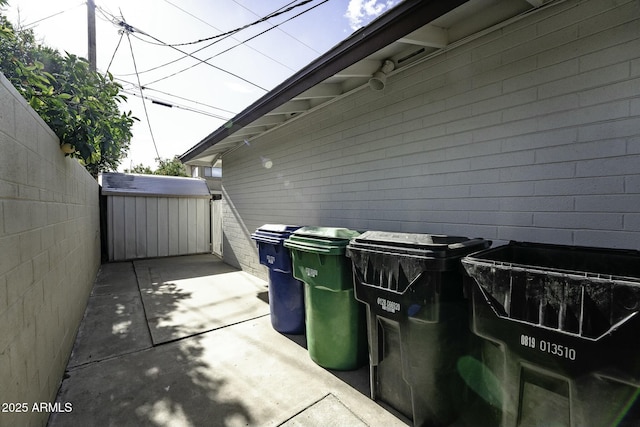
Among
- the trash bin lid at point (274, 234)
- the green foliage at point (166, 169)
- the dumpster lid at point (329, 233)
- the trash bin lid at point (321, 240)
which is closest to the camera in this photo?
the trash bin lid at point (321, 240)

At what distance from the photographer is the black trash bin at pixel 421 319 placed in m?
1.92

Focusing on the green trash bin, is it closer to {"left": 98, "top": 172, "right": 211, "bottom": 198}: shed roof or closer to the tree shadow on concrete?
the tree shadow on concrete

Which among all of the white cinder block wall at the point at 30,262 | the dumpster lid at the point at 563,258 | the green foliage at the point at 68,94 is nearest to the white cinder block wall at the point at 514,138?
the dumpster lid at the point at 563,258

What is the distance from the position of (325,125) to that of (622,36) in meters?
3.20

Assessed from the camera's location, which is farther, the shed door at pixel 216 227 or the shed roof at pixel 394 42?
the shed door at pixel 216 227

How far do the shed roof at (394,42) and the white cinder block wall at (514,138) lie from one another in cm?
11

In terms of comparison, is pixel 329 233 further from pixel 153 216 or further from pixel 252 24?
pixel 153 216

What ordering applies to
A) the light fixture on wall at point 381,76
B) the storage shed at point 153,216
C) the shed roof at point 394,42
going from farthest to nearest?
the storage shed at point 153,216 → the light fixture on wall at point 381,76 → the shed roof at point 394,42

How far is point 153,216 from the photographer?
927 centimetres

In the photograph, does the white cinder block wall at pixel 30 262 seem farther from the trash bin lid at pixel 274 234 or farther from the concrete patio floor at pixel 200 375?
the trash bin lid at pixel 274 234

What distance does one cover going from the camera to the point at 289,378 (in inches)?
106

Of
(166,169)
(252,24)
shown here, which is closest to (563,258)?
(252,24)

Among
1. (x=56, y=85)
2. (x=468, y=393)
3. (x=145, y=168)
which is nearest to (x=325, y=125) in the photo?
(x=56, y=85)

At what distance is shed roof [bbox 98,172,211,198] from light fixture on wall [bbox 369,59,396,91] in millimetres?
8330
